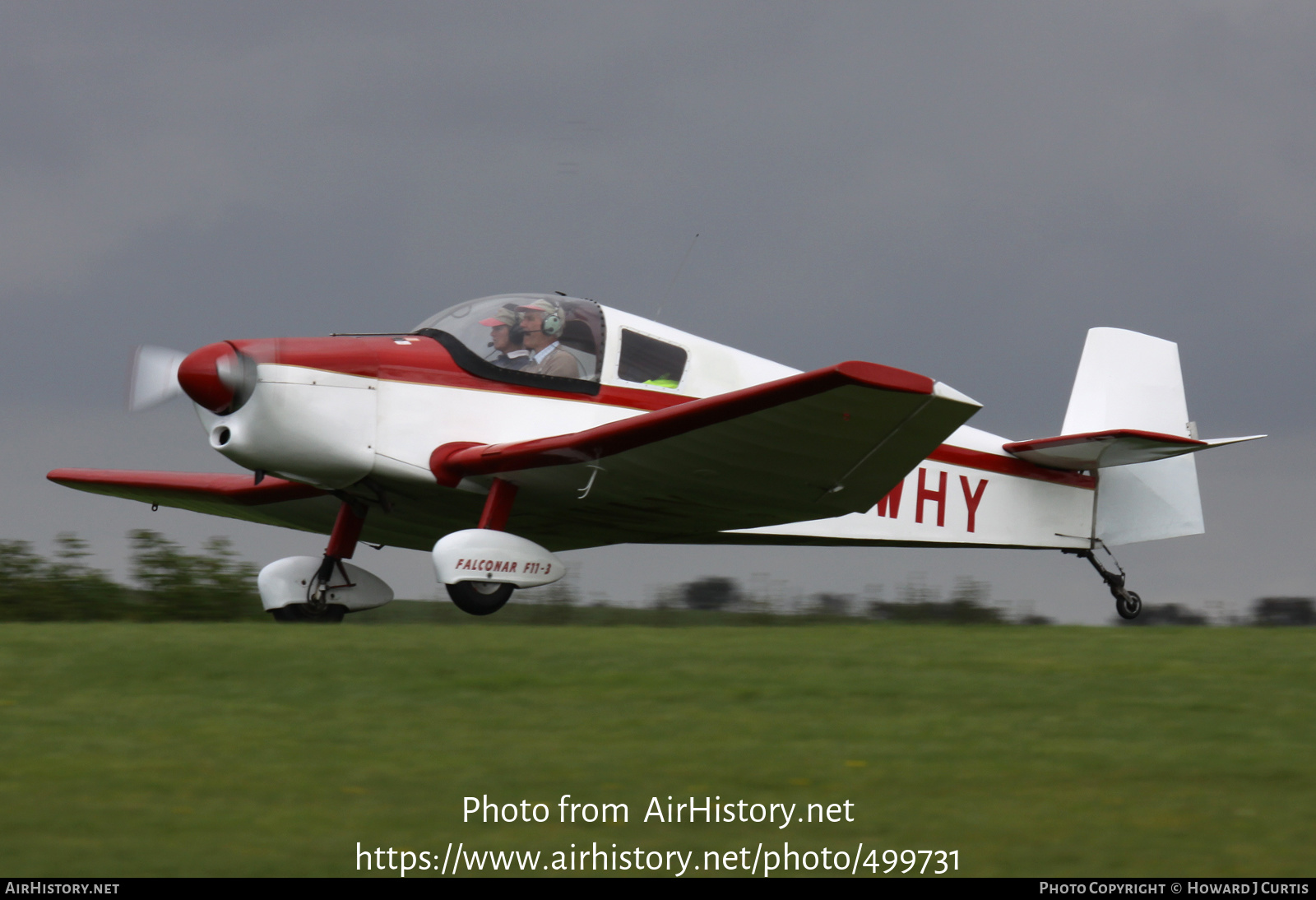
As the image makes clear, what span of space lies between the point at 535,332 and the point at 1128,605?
6800mm

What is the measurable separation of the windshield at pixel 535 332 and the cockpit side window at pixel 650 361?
0.22m

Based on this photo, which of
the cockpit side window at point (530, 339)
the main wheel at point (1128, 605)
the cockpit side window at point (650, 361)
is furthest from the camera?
the main wheel at point (1128, 605)

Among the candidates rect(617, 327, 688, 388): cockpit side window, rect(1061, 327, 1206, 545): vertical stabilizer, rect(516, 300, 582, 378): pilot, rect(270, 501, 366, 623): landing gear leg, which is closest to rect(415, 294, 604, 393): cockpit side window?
rect(516, 300, 582, 378): pilot

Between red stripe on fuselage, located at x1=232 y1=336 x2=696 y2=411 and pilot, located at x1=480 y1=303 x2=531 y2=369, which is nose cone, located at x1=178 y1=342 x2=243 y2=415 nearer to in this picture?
red stripe on fuselage, located at x1=232 y1=336 x2=696 y2=411

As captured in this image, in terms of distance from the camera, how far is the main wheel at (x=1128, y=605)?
42.7 feet

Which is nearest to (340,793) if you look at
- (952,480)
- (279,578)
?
(279,578)

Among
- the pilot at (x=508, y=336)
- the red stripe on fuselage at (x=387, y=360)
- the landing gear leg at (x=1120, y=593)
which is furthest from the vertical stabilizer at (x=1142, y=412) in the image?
the pilot at (x=508, y=336)

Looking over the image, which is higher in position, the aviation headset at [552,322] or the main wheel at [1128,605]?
the aviation headset at [552,322]

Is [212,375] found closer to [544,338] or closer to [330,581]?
[330,581]

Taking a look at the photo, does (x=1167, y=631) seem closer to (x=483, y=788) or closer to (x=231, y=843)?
(x=483, y=788)

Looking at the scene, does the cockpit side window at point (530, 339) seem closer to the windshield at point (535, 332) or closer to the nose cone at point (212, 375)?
the windshield at point (535, 332)

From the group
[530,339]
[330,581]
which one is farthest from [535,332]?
[330,581]

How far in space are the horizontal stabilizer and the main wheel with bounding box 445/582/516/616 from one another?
5.31 meters
